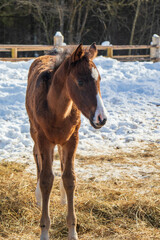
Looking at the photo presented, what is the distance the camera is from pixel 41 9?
19609mm

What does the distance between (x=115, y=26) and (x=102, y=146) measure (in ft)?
57.5

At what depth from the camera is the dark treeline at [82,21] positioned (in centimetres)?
2008

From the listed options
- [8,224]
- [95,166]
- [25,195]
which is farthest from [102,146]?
[8,224]

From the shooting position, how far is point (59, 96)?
3.21 meters

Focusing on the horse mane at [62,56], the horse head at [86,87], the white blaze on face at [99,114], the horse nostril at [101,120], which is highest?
the horse mane at [62,56]

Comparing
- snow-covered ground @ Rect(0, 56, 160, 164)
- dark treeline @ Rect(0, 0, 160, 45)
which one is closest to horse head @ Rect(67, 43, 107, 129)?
snow-covered ground @ Rect(0, 56, 160, 164)

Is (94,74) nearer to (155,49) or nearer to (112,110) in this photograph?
(112,110)

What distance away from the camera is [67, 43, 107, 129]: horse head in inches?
104

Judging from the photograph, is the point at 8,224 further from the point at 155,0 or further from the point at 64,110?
the point at 155,0

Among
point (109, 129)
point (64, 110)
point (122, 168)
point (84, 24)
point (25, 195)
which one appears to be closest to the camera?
point (64, 110)

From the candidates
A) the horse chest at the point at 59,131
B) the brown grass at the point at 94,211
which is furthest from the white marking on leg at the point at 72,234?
the horse chest at the point at 59,131

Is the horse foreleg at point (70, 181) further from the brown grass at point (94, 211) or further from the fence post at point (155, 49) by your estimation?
the fence post at point (155, 49)

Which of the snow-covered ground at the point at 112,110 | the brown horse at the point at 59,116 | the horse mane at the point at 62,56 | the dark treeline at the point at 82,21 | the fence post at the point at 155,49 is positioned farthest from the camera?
the dark treeline at the point at 82,21

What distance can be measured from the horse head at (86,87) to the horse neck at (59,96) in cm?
18
